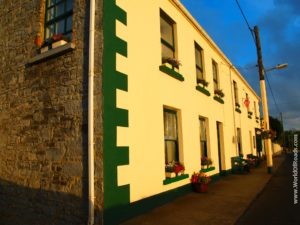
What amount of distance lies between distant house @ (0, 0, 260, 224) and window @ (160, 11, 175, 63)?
3cm

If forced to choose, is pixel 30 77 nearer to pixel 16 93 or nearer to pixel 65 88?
pixel 16 93

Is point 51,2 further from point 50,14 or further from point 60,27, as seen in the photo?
point 60,27

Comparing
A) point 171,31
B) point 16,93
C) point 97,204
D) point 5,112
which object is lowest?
Answer: point 97,204

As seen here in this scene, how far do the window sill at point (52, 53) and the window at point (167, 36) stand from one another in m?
3.15

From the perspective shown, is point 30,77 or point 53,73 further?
point 30,77

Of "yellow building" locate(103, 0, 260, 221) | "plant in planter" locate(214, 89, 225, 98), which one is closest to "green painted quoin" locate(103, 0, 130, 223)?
"yellow building" locate(103, 0, 260, 221)

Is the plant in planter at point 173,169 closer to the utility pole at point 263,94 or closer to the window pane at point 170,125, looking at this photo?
the window pane at point 170,125

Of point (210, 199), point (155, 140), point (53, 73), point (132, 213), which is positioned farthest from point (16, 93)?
point (210, 199)

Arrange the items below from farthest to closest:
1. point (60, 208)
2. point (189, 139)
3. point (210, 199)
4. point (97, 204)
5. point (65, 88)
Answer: point (189, 139) < point (210, 199) < point (65, 88) < point (60, 208) < point (97, 204)

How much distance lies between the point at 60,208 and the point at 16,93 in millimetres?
3373

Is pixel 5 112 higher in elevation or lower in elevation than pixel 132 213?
higher

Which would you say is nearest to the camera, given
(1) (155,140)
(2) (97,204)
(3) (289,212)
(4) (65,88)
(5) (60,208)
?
(2) (97,204)

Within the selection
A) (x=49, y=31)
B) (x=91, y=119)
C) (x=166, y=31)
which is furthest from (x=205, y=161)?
(x=49, y=31)

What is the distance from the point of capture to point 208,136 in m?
11.6
